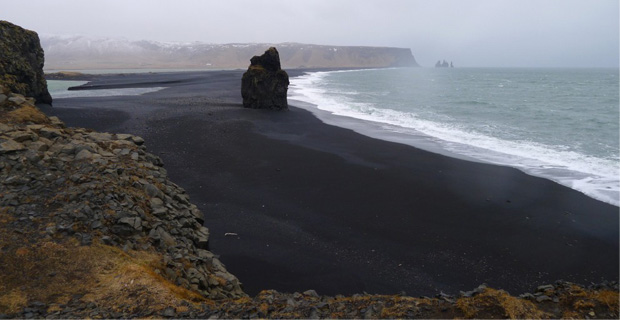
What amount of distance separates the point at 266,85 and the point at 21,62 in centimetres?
1391

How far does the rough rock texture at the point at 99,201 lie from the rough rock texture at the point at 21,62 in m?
15.2

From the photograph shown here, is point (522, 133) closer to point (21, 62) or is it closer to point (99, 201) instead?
point (99, 201)

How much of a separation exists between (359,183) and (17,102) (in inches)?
362

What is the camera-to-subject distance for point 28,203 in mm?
6191

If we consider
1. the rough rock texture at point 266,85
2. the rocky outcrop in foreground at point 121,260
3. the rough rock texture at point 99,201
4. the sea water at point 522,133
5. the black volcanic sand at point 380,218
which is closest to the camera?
the rocky outcrop in foreground at point 121,260

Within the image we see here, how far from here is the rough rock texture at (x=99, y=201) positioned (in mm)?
5895

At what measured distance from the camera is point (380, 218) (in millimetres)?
9906

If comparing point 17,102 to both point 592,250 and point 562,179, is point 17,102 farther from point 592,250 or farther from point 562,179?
point 562,179

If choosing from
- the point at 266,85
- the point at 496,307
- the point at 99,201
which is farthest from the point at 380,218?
the point at 266,85

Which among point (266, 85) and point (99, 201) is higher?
point (266, 85)

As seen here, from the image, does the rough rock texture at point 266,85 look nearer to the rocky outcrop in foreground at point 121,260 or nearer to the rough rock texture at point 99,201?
the rough rock texture at point 99,201

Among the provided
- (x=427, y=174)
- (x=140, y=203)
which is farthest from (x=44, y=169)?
(x=427, y=174)

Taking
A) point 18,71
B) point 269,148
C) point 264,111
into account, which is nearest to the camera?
point 269,148

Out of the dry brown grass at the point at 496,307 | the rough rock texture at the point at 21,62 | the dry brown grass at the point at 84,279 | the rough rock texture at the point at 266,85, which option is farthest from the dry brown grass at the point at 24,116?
the rough rock texture at the point at 266,85
